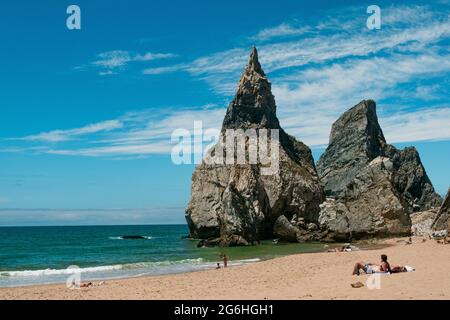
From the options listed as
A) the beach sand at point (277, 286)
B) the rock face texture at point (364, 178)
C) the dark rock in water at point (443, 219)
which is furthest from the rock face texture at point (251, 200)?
the beach sand at point (277, 286)

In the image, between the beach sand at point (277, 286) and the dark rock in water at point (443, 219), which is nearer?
the beach sand at point (277, 286)

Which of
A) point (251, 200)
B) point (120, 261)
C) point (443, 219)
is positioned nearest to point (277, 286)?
point (120, 261)

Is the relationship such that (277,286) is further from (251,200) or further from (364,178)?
(251,200)

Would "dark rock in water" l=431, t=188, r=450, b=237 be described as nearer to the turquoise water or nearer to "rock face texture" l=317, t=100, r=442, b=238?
"rock face texture" l=317, t=100, r=442, b=238

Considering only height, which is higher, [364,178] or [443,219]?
[364,178]

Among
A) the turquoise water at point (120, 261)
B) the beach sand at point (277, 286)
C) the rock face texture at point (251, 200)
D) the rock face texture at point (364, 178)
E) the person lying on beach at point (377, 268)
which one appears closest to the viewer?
the beach sand at point (277, 286)

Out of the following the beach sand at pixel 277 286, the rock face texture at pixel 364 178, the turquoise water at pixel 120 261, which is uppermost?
the rock face texture at pixel 364 178

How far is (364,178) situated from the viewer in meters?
72.9

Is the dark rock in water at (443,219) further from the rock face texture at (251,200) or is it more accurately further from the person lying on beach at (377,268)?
the person lying on beach at (377,268)

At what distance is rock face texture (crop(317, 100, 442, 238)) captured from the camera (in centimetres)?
6931

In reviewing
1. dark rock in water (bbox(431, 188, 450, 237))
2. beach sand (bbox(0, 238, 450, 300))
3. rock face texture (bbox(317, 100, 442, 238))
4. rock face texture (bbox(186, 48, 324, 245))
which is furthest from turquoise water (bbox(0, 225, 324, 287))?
dark rock in water (bbox(431, 188, 450, 237))

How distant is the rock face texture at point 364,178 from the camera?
227 feet
